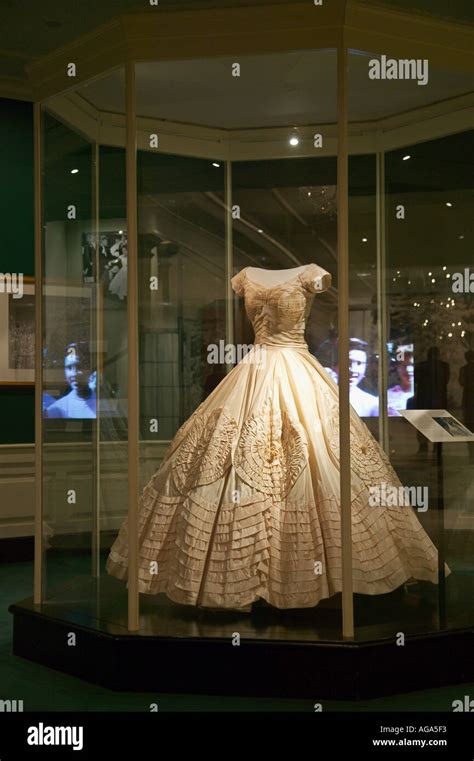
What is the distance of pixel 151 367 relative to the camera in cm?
393

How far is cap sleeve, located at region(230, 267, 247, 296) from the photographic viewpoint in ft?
13.3

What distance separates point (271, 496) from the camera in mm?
3867

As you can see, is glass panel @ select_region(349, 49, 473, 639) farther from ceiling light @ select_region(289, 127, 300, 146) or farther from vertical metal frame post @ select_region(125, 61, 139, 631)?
vertical metal frame post @ select_region(125, 61, 139, 631)

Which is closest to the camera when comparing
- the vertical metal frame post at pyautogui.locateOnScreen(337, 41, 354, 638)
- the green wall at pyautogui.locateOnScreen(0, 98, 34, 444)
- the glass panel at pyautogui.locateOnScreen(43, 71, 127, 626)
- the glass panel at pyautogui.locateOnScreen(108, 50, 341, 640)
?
the vertical metal frame post at pyautogui.locateOnScreen(337, 41, 354, 638)

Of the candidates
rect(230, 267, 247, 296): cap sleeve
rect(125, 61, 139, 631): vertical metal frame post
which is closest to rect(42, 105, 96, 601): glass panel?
rect(125, 61, 139, 631): vertical metal frame post

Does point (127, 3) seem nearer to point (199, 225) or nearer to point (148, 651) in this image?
point (199, 225)

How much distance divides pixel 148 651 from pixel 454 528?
4.69 feet

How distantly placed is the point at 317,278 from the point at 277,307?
15.7 inches

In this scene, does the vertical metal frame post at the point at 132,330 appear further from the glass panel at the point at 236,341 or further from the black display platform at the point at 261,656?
the black display platform at the point at 261,656

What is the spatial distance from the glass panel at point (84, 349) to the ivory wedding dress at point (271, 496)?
0.63ft

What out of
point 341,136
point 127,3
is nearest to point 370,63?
point 341,136

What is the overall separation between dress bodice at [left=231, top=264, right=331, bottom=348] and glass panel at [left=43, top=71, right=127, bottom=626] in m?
0.56

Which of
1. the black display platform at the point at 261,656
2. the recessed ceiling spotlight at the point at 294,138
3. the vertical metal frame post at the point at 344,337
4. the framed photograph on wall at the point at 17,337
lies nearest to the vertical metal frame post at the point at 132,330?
the black display platform at the point at 261,656
